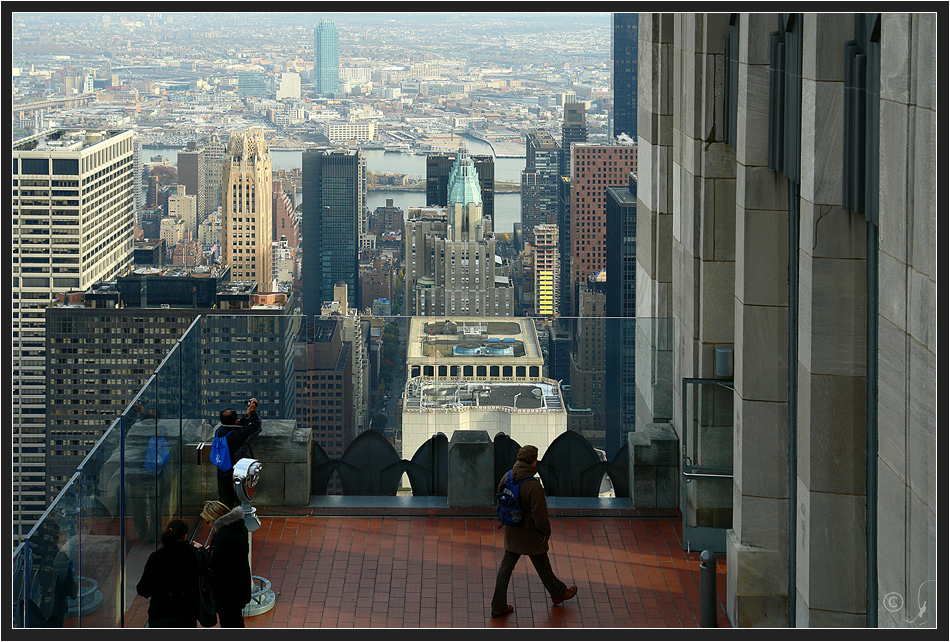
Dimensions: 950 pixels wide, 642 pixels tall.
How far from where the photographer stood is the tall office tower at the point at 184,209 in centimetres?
9946

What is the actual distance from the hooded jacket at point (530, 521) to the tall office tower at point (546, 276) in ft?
259

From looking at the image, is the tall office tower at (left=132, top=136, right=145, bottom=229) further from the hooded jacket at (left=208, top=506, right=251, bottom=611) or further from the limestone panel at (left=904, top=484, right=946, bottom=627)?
the limestone panel at (left=904, top=484, right=946, bottom=627)

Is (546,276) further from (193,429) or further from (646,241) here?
(193,429)

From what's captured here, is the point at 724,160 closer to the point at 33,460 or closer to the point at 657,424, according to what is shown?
the point at 657,424

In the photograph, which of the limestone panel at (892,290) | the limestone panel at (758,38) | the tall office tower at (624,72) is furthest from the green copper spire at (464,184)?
the limestone panel at (892,290)

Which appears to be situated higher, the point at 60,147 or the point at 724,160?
the point at 60,147

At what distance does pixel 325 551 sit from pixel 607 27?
80.7m

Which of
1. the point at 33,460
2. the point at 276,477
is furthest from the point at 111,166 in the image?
the point at 276,477

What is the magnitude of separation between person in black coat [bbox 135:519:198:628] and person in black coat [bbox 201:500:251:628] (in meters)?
0.25

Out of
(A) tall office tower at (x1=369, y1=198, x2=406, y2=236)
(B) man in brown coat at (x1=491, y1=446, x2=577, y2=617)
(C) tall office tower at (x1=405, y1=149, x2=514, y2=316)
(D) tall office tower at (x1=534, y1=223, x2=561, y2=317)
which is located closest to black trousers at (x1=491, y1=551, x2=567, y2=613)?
(B) man in brown coat at (x1=491, y1=446, x2=577, y2=617)

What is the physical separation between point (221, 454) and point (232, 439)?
0.24 metres

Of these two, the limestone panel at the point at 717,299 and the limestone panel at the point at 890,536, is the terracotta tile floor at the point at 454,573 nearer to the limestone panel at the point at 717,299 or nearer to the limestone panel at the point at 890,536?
the limestone panel at the point at 717,299

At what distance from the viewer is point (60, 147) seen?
9462cm

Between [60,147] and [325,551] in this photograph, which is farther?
[60,147]
